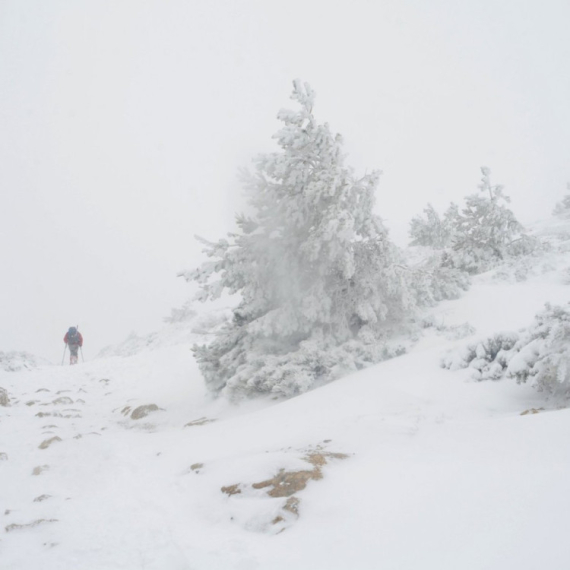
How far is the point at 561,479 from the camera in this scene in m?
2.77

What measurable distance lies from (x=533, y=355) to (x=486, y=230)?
10.7 meters

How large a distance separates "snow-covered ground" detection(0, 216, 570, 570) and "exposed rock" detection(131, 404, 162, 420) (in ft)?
5.63

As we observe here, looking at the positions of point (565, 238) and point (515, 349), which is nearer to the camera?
point (515, 349)

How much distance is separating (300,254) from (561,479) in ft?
23.0

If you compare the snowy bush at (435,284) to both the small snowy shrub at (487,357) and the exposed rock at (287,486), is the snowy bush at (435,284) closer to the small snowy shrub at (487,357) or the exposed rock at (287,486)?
the small snowy shrub at (487,357)

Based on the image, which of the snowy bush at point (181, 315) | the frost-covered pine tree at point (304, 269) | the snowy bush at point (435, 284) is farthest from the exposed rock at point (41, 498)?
the snowy bush at point (181, 315)

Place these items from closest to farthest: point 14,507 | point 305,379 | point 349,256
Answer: point 14,507, point 305,379, point 349,256

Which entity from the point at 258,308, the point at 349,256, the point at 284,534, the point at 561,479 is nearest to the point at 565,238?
the point at 349,256

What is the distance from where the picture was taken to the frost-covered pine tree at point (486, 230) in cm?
1441

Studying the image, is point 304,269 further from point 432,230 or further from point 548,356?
point 432,230

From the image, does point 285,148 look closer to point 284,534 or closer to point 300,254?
point 300,254

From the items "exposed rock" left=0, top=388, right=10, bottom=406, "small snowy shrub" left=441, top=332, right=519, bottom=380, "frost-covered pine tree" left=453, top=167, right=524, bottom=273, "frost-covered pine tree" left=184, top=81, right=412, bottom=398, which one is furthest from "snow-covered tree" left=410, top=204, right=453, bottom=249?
"exposed rock" left=0, top=388, right=10, bottom=406

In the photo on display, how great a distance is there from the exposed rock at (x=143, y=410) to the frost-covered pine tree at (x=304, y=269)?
155 centimetres

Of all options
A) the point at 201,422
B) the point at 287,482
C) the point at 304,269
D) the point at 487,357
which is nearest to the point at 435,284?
the point at 304,269
